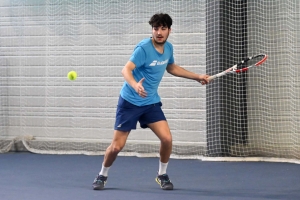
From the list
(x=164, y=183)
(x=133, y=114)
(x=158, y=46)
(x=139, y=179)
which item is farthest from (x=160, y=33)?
(x=139, y=179)

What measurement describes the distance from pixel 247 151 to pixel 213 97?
95cm

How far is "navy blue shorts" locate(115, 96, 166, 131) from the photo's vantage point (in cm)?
621

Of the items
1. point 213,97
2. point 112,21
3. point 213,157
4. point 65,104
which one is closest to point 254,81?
point 213,97

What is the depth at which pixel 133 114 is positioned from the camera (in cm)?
620

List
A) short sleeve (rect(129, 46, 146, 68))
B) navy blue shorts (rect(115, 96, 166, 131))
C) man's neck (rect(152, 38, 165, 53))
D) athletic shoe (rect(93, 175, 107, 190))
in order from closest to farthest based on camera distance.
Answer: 1. short sleeve (rect(129, 46, 146, 68))
2. man's neck (rect(152, 38, 165, 53))
3. navy blue shorts (rect(115, 96, 166, 131))
4. athletic shoe (rect(93, 175, 107, 190))

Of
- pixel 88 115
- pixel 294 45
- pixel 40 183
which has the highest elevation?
pixel 294 45

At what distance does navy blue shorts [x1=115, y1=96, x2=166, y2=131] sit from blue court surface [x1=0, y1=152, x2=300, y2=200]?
2.31ft

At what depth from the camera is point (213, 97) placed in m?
9.12

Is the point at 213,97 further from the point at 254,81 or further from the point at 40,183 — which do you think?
the point at 40,183

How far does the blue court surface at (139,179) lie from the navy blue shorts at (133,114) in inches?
27.7

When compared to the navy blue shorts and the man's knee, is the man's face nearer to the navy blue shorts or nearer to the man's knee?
the navy blue shorts

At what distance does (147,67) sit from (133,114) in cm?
50

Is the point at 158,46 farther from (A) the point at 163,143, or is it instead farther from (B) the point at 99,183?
(B) the point at 99,183

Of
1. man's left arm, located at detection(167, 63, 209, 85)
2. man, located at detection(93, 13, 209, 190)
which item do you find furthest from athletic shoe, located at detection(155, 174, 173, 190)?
man's left arm, located at detection(167, 63, 209, 85)
